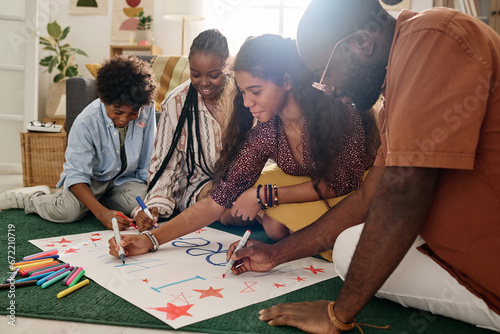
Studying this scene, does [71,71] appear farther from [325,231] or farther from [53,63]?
[325,231]

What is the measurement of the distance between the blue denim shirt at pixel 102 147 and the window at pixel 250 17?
2672mm

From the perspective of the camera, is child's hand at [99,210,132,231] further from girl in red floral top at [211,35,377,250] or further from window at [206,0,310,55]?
window at [206,0,310,55]

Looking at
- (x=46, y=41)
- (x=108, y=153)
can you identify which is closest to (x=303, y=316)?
(x=108, y=153)

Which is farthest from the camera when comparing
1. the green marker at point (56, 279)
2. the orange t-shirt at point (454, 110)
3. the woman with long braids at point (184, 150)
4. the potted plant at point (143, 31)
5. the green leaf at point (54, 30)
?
the potted plant at point (143, 31)

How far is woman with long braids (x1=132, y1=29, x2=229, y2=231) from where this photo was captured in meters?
1.94

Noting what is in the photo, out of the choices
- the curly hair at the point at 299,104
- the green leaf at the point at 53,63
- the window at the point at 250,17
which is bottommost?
the curly hair at the point at 299,104

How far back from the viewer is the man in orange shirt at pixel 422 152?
2.26 ft

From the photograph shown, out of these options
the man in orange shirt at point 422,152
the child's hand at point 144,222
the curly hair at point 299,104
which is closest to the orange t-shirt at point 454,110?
the man in orange shirt at point 422,152

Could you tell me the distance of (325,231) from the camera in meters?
1.21

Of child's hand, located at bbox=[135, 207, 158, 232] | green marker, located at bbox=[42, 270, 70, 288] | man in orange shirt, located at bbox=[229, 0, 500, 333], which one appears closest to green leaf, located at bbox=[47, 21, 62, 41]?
child's hand, located at bbox=[135, 207, 158, 232]

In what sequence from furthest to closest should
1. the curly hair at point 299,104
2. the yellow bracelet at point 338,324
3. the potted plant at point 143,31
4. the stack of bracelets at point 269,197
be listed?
the potted plant at point 143,31 → the stack of bracelets at point 269,197 → the curly hair at point 299,104 → the yellow bracelet at point 338,324

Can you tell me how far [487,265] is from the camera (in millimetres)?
804

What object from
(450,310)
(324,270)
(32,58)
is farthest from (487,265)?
(32,58)

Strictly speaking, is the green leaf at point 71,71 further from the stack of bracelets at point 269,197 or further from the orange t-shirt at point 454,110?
the orange t-shirt at point 454,110
